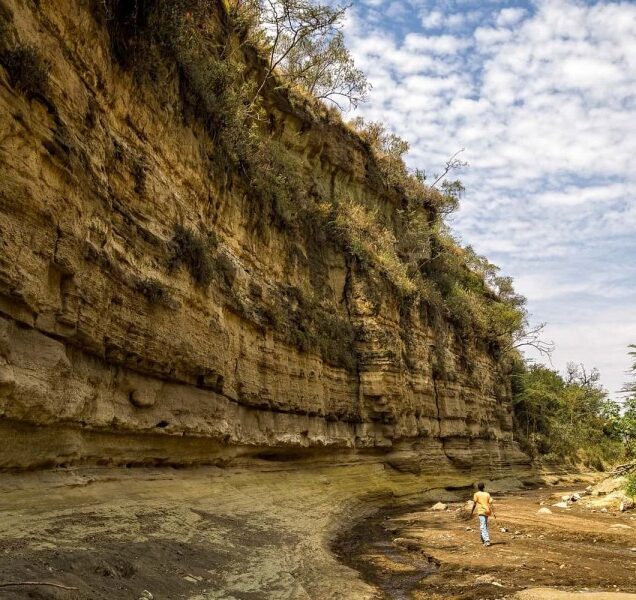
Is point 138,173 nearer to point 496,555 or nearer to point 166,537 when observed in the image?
point 166,537

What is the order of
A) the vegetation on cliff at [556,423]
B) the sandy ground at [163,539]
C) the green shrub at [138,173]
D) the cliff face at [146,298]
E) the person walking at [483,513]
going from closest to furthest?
1. the sandy ground at [163,539]
2. the cliff face at [146,298]
3. the green shrub at [138,173]
4. the person walking at [483,513]
5. the vegetation on cliff at [556,423]

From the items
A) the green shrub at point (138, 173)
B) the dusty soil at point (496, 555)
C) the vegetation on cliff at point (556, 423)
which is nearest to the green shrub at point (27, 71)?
the green shrub at point (138, 173)

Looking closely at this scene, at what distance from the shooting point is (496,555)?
10.7 meters

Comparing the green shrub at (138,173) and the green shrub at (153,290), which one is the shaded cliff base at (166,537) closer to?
the green shrub at (153,290)

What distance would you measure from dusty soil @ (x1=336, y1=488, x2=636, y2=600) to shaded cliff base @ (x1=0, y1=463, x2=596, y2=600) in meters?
0.89

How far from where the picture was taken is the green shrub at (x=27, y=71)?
684 cm

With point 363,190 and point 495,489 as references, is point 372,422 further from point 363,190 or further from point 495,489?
point 363,190

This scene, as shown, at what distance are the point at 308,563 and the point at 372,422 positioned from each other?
12.1 metres

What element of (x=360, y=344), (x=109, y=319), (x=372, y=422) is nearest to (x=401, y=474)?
(x=372, y=422)

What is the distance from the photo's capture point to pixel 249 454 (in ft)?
45.5

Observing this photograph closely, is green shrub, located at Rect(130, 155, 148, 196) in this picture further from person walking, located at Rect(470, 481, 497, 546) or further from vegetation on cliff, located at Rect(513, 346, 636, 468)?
vegetation on cliff, located at Rect(513, 346, 636, 468)

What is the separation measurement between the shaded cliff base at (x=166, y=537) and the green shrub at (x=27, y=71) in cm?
506

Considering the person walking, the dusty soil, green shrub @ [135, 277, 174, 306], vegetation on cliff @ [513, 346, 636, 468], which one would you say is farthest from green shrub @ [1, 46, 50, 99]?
vegetation on cliff @ [513, 346, 636, 468]

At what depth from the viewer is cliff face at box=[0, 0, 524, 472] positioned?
707 centimetres
